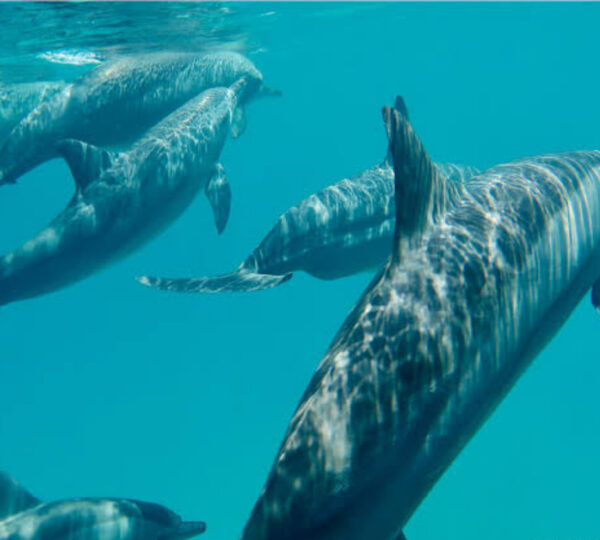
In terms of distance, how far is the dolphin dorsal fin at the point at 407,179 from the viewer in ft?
13.9

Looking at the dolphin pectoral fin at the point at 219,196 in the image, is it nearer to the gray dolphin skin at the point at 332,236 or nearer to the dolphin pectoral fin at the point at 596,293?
the gray dolphin skin at the point at 332,236

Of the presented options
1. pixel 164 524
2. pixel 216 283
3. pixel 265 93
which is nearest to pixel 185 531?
pixel 164 524

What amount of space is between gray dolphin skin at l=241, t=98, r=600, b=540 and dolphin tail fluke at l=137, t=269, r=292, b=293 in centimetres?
349

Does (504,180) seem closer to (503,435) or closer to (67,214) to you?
(67,214)

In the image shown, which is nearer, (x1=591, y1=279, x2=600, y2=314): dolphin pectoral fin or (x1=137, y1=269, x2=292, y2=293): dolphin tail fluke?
(x1=591, y1=279, x2=600, y2=314): dolphin pectoral fin

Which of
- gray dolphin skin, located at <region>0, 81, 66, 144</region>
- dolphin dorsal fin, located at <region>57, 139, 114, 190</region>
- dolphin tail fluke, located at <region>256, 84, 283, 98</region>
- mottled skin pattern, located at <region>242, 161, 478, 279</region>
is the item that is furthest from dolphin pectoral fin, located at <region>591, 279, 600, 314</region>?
gray dolphin skin, located at <region>0, 81, 66, 144</region>

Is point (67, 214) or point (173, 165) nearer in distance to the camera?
point (67, 214)

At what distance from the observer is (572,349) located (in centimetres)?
3875

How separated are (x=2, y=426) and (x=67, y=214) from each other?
126ft

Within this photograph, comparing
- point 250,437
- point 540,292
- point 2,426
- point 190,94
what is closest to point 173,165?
point 190,94

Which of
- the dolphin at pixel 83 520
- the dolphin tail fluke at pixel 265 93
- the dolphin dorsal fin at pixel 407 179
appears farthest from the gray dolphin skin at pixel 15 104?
the dolphin dorsal fin at pixel 407 179

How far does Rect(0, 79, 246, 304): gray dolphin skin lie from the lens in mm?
8898

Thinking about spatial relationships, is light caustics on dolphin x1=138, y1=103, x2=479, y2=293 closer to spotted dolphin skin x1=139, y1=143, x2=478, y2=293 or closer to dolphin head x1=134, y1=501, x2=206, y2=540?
spotted dolphin skin x1=139, y1=143, x2=478, y2=293

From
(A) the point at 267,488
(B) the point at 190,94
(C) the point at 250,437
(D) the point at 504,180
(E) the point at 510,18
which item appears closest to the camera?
(A) the point at 267,488
